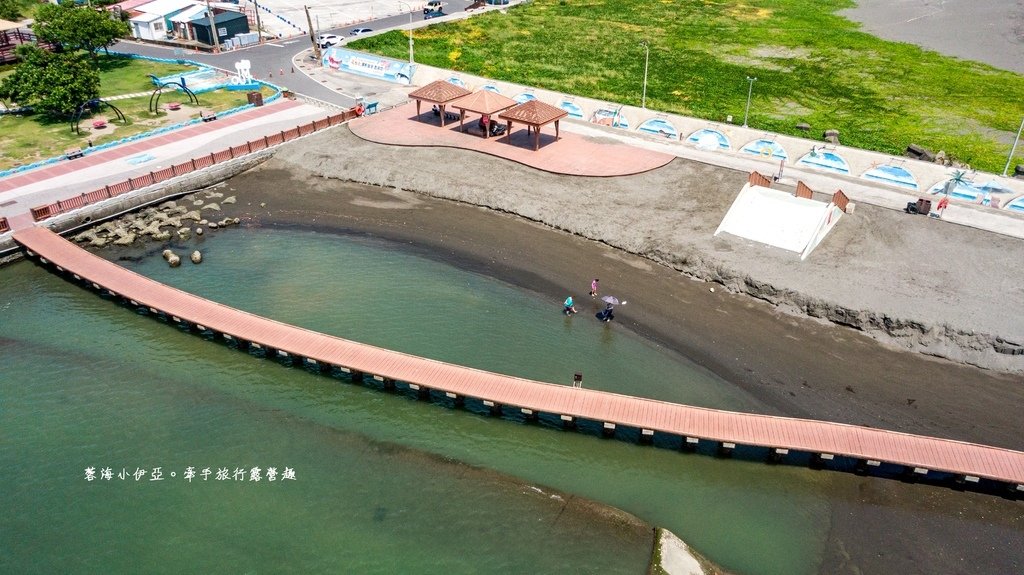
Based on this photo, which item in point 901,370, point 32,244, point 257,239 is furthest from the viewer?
point 257,239

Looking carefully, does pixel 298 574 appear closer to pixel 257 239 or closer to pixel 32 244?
pixel 257 239

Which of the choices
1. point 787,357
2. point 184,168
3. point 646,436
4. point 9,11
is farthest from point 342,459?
point 9,11

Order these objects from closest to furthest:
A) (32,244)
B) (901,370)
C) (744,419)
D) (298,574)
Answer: (298,574) < (744,419) < (901,370) < (32,244)

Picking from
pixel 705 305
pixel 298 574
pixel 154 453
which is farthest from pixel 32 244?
pixel 705 305

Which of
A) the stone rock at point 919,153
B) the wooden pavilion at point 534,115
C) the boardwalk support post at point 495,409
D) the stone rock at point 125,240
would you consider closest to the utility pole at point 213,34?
the stone rock at point 125,240

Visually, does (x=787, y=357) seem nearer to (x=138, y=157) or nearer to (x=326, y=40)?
(x=138, y=157)

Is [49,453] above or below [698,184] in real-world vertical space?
below
